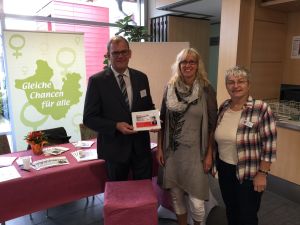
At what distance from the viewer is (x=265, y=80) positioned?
340 centimetres

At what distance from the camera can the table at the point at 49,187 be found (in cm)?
195

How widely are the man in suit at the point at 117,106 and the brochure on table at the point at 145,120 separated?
50 mm

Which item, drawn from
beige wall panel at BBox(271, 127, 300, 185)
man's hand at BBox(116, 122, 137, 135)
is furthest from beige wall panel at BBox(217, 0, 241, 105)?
man's hand at BBox(116, 122, 137, 135)

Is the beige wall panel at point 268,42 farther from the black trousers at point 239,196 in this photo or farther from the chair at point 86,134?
the chair at point 86,134

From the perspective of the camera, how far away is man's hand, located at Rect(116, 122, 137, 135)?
180 cm

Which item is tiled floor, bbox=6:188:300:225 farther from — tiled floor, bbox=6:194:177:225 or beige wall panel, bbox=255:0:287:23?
beige wall panel, bbox=255:0:287:23

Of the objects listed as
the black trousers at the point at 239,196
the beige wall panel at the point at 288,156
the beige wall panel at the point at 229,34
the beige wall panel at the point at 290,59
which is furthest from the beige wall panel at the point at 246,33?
the black trousers at the point at 239,196

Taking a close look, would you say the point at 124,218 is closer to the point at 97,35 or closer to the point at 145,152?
the point at 145,152

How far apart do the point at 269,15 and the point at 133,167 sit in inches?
98.0

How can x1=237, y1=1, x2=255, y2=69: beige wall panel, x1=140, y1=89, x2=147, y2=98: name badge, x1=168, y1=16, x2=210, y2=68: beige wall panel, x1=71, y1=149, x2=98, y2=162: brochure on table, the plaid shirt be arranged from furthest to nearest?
x1=168, y1=16, x2=210, y2=68: beige wall panel < x1=237, y1=1, x2=255, y2=69: beige wall panel < x1=71, y1=149, x2=98, y2=162: brochure on table < x1=140, y1=89, x2=147, y2=98: name badge < the plaid shirt

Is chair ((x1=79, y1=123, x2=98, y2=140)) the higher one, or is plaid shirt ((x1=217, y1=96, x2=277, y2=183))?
plaid shirt ((x1=217, y1=96, x2=277, y2=183))

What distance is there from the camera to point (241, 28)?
303 cm

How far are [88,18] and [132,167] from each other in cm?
315

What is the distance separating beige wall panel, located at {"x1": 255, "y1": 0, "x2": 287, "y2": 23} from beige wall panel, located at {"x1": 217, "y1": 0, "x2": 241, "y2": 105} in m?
0.28
